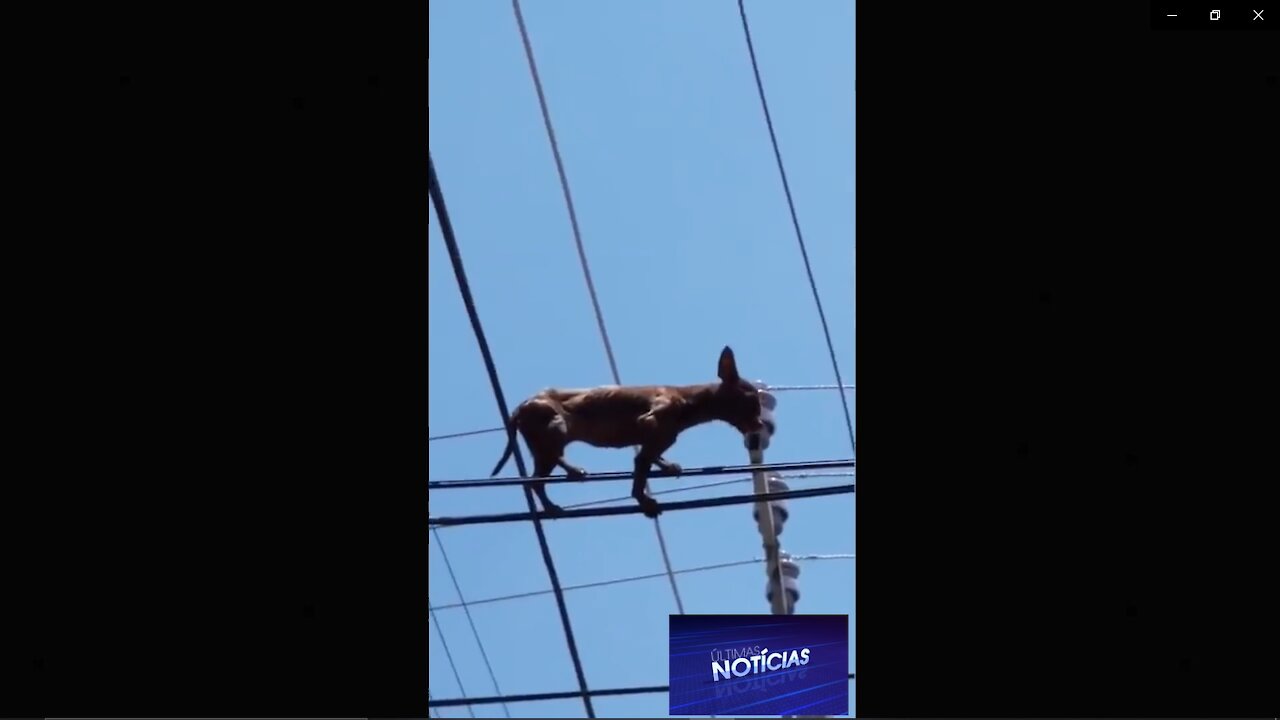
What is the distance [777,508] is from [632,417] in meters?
2.06

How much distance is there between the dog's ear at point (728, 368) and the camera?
834cm

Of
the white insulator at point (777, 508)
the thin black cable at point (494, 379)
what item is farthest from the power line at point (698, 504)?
the white insulator at point (777, 508)

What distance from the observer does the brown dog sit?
7.96 m

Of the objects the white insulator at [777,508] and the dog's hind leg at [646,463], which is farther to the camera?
the white insulator at [777,508]

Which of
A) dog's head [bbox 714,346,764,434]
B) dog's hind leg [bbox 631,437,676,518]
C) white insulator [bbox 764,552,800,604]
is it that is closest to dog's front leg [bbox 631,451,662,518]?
dog's hind leg [bbox 631,437,676,518]

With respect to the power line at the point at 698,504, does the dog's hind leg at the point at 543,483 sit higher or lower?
higher

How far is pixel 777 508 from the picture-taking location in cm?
1004

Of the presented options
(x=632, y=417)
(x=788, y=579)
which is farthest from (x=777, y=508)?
(x=632, y=417)
